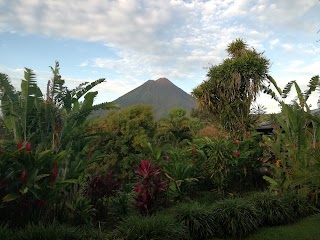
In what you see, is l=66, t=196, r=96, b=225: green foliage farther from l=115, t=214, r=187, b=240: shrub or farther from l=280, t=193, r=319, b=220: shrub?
l=280, t=193, r=319, b=220: shrub

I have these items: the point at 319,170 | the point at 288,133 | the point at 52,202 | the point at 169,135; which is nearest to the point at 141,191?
the point at 52,202

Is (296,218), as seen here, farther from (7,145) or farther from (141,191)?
(7,145)

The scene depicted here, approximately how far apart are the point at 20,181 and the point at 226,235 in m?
→ 3.65

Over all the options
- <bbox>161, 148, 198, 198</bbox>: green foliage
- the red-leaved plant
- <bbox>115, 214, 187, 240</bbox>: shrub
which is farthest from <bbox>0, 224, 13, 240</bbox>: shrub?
<bbox>161, 148, 198, 198</bbox>: green foliage

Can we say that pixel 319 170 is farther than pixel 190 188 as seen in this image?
No

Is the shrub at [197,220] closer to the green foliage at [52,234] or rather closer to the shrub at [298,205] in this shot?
the green foliage at [52,234]

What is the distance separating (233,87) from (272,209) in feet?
38.9

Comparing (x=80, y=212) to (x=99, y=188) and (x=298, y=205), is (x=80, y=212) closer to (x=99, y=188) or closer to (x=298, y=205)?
(x=99, y=188)

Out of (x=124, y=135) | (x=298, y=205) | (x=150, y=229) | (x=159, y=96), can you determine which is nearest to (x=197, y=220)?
(x=150, y=229)

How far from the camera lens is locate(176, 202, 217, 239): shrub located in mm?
5693

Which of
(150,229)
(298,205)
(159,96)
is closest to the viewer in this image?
(150,229)

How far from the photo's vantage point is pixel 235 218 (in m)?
6.01

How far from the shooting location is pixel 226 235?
19.8ft

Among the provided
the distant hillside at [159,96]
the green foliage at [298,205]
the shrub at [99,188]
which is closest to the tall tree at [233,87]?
the green foliage at [298,205]
